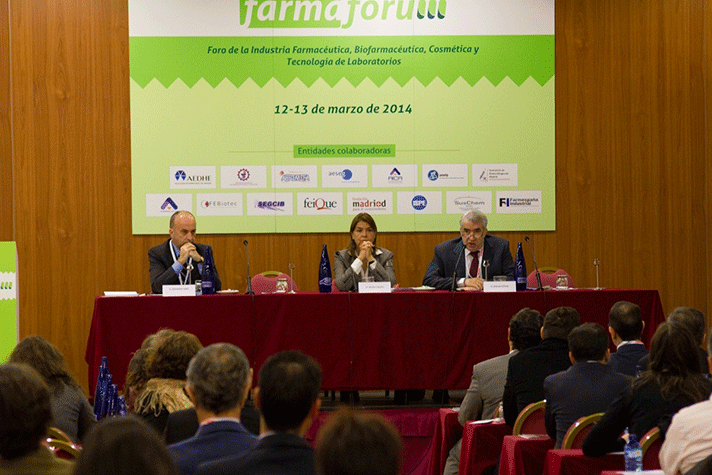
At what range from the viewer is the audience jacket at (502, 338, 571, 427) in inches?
134

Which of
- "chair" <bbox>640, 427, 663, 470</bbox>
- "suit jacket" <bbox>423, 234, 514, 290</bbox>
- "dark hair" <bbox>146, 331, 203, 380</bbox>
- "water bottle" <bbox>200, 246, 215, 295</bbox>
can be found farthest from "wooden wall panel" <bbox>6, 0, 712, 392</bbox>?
"chair" <bbox>640, 427, 663, 470</bbox>

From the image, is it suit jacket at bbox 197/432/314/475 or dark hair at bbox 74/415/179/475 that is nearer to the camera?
dark hair at bbox 74/415/179/475

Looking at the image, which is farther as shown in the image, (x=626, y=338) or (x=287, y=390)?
(x=626, y=338)

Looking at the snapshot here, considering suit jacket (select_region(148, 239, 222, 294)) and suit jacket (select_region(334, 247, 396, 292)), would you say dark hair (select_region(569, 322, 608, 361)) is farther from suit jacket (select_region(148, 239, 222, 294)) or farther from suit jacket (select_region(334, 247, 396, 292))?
suit jacket (select_region(148, 239, 222, 294))

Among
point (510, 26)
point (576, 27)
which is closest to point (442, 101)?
point (510, 26)

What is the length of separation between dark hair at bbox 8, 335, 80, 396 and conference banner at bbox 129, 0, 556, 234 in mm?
4071

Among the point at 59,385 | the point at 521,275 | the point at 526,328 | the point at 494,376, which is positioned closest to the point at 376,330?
the point at 521,275

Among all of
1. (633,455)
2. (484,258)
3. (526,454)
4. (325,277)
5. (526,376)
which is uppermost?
(484,258)

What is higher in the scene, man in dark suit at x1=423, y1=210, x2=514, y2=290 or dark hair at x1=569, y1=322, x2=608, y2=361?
man in dark suit at x1=423, y1=210, x2=514, y2=290

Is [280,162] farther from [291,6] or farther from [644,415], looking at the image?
[644,415]

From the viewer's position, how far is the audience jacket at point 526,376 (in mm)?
3404

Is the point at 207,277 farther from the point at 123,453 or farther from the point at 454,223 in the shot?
the point at 123,453

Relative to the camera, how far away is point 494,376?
12.3ft

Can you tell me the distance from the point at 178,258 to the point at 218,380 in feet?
11.8
